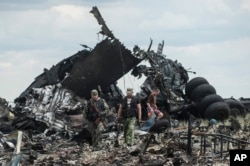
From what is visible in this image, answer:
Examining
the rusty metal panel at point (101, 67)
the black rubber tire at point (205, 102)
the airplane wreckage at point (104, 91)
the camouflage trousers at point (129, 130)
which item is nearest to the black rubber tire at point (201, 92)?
the airplane wreckage at point (104, 91)

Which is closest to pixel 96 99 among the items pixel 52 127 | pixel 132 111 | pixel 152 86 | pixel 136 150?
pixel 132 111

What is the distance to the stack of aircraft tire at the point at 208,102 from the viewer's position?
90.4 feet

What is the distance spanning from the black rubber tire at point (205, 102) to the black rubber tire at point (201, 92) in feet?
0.92

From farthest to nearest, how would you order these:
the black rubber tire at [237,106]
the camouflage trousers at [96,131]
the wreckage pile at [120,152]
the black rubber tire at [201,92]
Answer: the black rubber tire at [237,106] → the black rubber tire at [201,92] → the camouflage trousers at [96,131] → the wreckage pile at [120,152]

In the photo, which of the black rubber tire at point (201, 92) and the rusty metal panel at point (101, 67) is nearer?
the rusty metal panel at point (101, 67)

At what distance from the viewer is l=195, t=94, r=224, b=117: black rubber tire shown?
28234 mm

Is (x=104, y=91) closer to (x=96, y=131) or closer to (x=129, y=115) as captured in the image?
(x=96, y=131)

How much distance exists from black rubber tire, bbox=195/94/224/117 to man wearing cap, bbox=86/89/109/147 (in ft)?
31.1

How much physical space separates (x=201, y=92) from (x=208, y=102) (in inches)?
27.2

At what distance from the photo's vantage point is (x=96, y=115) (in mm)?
18875

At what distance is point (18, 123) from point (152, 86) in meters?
4.55

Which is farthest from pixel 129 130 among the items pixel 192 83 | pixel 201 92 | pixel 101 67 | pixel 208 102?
pixel 192 83

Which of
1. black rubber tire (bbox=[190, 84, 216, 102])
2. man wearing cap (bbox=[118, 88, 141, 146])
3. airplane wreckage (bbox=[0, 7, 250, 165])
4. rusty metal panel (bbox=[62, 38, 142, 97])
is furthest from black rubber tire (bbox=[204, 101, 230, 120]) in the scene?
man wearing cap (bbox=[118, 88, 141, 146])

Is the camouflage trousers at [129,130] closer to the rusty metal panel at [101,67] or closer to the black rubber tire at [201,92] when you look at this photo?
the rusty metal panel at [101,67]
